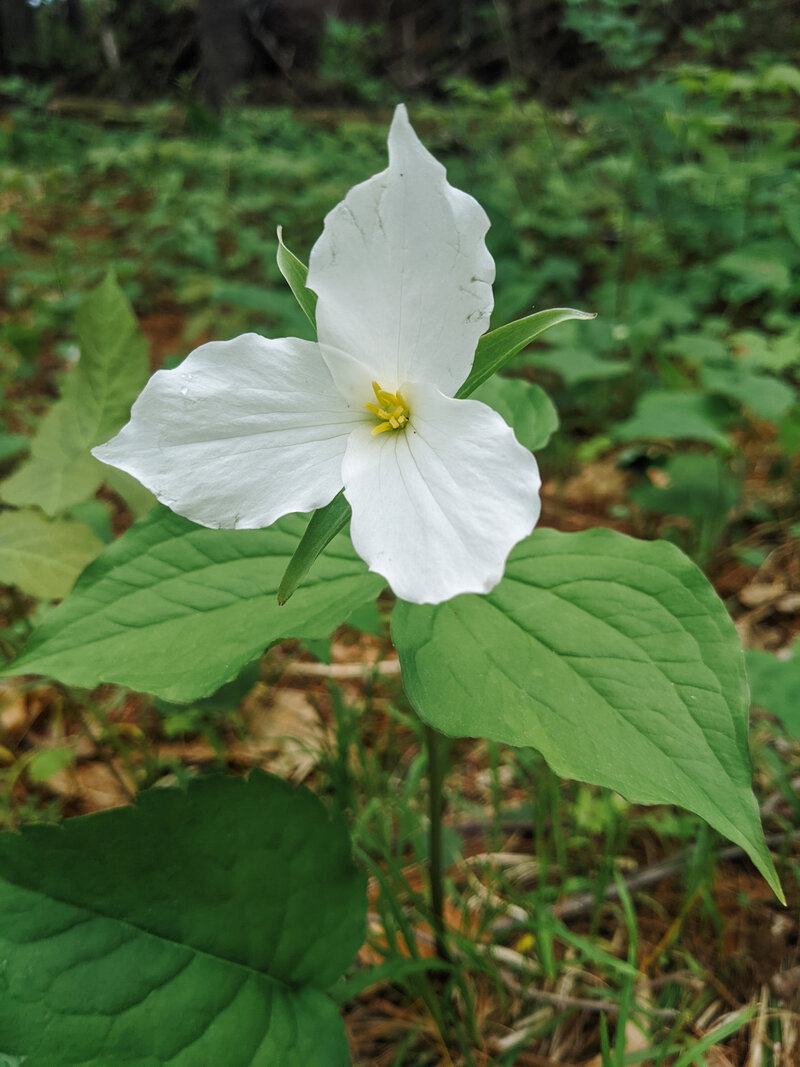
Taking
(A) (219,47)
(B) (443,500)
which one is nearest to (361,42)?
(A) (219,47)

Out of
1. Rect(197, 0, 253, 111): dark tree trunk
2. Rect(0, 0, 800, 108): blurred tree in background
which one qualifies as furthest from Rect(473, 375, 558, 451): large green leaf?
Rect(197, 0, 253, 111): dark tree trunk

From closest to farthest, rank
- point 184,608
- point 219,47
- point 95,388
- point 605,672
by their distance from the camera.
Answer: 1. point 605,672
2. point 184,608
3. point 95,388
4. point 219,47

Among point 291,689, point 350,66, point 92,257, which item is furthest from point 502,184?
point 350,66

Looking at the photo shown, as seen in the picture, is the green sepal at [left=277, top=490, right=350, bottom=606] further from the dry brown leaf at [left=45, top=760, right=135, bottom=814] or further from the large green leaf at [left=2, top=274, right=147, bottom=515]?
the dry brown leaf at [left=45, top=760, right=135, bottom=814]

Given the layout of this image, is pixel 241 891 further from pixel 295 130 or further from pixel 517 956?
pixel 295 130

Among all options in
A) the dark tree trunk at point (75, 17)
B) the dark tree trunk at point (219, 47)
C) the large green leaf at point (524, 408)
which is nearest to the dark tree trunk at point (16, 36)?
the dark tree trunk at point (75, 17)

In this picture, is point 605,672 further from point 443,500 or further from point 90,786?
point 90,786
